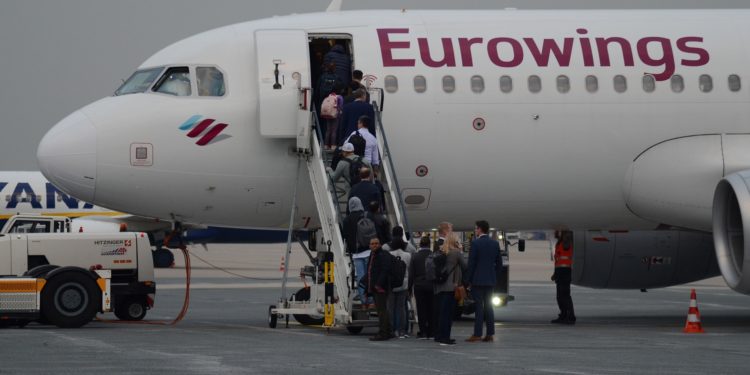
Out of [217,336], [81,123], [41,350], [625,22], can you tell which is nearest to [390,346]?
[217,336]

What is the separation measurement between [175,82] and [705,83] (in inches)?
357

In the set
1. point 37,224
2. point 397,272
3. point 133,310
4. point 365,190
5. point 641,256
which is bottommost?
point 133,310

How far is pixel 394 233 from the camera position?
19.7 meters

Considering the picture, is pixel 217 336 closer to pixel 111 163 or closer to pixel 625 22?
pixel 111 163

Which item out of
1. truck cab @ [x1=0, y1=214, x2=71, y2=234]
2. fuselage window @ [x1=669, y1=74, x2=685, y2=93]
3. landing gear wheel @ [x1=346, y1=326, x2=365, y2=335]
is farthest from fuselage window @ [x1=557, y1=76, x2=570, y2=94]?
truck cab @ [x1=0, y1=214, x2=71, y2=234]

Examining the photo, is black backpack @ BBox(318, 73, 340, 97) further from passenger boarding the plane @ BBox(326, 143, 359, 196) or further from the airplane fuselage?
passenger boarding the plane @ BBox(326, 143, 359, 196)

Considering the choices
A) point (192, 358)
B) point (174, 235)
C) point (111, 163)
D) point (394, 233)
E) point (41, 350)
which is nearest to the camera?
point (192, 358)

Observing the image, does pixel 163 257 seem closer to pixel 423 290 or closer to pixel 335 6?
pixel 335 6

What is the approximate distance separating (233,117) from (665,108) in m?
7.34

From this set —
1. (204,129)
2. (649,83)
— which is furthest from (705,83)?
(204,129)

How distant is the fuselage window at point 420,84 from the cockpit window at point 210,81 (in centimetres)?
320

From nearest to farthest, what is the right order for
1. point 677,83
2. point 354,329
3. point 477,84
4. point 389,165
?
1. point 354,329
2. point 389,165
3. point 477,84
4. point 677,83

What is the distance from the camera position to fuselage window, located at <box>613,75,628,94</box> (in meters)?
22.1

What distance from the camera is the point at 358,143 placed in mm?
20719
